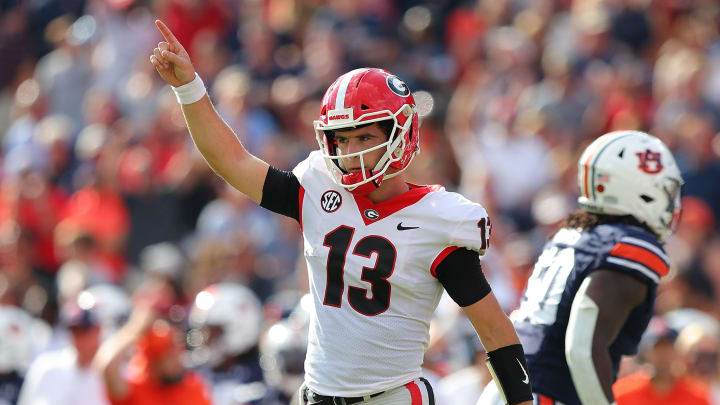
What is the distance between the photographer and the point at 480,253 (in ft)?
14.3

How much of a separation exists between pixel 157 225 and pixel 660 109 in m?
4.68

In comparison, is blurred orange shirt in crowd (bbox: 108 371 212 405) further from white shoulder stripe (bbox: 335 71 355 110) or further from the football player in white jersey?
white shoulder stripe (bbox: 335 71 355 110)

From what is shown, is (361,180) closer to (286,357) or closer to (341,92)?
(341,92)

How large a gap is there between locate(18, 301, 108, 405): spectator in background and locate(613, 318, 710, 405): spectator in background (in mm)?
3256

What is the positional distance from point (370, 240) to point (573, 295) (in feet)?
3.37

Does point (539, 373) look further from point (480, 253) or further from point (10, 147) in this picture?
point (10, 147)

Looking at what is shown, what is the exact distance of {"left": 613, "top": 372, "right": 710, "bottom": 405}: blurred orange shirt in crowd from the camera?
7242 mm

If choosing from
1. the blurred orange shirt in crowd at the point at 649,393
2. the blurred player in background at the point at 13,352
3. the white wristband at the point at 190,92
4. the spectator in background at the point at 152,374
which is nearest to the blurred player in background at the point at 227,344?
the spectator in background at the point at 152,374

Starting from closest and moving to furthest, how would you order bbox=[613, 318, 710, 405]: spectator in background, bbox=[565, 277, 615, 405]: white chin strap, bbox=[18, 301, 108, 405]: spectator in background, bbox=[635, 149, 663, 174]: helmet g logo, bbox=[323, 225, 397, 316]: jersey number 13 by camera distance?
bbox=[323, 225, 397, 316]: jersey number 13 < bbox=[565, 277, 615, 405]: white chin strap < bbox=[635, 149, 663, 174]: helmet g logo < bbox=[613, 318, 710, 405]: spectator in background < bbox=[18, 301, 108, 405]: spectator in background

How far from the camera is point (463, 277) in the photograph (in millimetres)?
4309

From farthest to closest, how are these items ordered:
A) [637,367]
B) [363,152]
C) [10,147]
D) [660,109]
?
[10,147] → [660,109] → [637,367] → [363,152]

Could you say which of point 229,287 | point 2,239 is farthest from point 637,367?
point 2,239

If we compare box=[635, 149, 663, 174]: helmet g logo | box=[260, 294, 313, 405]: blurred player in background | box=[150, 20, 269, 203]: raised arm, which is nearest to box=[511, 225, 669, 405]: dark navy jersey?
box=[635, 149, 663, 174]: helmet g logo

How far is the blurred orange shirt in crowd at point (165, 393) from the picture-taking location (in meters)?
7.67
